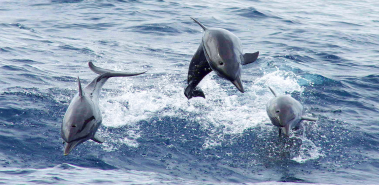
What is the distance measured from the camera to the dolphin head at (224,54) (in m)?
7.07

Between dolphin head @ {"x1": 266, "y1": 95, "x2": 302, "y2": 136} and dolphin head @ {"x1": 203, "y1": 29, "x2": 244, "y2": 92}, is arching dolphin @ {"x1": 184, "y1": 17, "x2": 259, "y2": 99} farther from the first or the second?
dolphin head @ {"x1": 266, "y1": 95, "x2": 302, "y2": 136}

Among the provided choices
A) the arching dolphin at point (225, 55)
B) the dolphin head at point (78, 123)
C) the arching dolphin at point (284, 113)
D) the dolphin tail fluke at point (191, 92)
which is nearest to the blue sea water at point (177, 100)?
the arching dolphin at point (284, 113)

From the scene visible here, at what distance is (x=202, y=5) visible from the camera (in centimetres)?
2773

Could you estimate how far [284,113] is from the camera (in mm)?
10734

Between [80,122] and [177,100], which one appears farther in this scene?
[177,100]

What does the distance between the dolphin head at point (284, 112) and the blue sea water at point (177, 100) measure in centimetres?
73

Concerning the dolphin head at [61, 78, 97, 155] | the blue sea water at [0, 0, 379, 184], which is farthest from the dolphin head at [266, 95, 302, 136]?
the dolphin head at [61, 78, 97, 155]

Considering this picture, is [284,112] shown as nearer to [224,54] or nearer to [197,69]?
[197,69]

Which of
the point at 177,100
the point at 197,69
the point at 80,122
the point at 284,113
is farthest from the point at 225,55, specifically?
the point at 177,100

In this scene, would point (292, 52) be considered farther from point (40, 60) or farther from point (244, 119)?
point (40, 60)

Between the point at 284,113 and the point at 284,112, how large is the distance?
3 centimetres

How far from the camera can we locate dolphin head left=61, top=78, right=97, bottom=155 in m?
6.91

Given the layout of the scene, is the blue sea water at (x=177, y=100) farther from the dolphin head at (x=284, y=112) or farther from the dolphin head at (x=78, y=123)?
the dolphin head at (x=78, y=123)

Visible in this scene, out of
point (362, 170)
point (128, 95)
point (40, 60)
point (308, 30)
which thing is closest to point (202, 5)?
point (308, 30)
